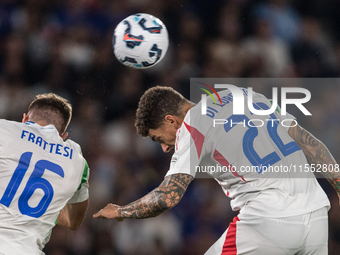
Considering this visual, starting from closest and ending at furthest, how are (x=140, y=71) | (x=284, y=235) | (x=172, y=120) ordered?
(x=284, y=235) < (x=172, y=120) < (x=140, y=71)

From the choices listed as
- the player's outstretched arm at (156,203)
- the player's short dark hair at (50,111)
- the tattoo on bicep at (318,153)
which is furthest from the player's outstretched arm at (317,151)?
the player's short dark hair at (50,111)

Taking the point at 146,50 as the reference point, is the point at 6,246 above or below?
below

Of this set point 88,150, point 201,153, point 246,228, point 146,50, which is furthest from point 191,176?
point 88,150

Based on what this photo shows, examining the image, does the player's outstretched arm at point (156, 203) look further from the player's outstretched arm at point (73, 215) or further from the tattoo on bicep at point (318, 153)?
the tattoo on bicep at point (318, 153)

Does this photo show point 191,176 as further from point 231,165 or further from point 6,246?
point 6,246

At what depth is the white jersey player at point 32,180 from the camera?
98.0 inches

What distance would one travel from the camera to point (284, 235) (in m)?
2.44

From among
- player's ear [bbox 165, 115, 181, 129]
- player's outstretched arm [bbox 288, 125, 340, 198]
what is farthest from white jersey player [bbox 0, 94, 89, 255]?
player's outstretched arm [bbox 288, 125, 340, 198]

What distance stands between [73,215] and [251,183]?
1431 millimetres

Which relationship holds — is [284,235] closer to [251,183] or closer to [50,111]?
[251,183]

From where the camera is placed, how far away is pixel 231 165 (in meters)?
2.65

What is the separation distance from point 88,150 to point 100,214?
10.4 feet

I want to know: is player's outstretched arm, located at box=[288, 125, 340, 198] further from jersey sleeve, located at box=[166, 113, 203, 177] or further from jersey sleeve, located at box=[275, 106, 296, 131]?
jersey sleeve, located at box=[166, 113, 203, 177]

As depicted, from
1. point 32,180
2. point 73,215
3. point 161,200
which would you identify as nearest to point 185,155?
point 161,200
